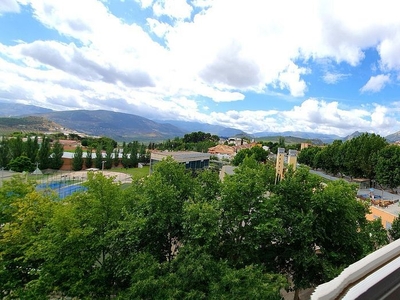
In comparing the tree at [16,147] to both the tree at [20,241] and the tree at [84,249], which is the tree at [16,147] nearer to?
the tree at [20,241]

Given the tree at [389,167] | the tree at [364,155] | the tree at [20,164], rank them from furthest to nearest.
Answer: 1. the tree at [20,164]
2. the tree at [364,155]
3. the tree at [389,167]

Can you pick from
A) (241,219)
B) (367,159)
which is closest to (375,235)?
(241,219)

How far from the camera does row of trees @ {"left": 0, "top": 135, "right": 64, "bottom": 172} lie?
34.3 metres

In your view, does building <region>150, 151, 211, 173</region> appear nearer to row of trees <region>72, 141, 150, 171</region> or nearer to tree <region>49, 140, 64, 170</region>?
row of trees <region>72, 141, 150, 171</region>

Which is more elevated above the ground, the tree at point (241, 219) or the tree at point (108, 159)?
the tree at point (241, 219)

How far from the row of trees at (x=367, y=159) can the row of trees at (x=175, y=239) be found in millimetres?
21962

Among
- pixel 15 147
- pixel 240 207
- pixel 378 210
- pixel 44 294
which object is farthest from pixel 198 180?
pixel 15 147

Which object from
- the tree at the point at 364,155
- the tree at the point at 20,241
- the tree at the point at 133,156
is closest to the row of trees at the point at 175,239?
the tree at the point at 20,241

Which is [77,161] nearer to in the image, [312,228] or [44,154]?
[44,154]

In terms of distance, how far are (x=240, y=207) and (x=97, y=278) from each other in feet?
15.3

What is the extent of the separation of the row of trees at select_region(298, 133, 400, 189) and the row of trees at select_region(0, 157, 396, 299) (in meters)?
22.0

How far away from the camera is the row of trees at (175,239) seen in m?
6.45

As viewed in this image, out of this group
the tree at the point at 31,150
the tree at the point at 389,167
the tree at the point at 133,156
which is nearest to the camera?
the tree at the point at 389,167

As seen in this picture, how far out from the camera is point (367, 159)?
31297 millimetres
